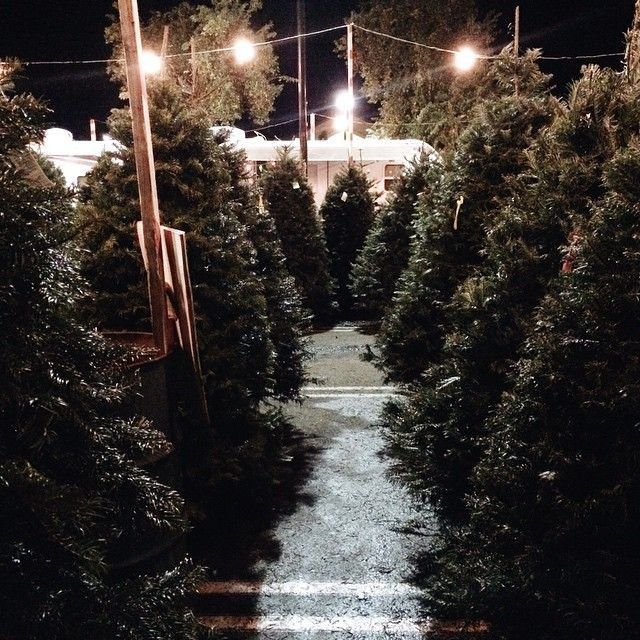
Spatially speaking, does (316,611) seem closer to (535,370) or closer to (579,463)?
(579,463)

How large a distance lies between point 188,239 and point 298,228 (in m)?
9.12

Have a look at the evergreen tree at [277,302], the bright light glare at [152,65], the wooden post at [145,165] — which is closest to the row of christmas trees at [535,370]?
the evergreen tree at [277,302]

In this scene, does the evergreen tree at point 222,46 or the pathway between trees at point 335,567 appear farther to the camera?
the evergreen tree at point 222,46

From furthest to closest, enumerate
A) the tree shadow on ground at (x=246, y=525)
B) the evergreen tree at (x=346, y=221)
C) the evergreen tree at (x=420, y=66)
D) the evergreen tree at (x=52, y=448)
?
1. the evergreen tree at (x=420, y=66)
2. the evergreen tree at (x=346, y=221)
3. the tree shadow on ground at (x=246, y=525)
4. the evergreen tree at (x=52, y=448)

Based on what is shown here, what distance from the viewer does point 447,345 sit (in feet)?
13.3

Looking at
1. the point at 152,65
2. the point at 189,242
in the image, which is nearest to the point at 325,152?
the point at 152,65

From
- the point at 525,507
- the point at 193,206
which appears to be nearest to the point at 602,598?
the point at 525,507

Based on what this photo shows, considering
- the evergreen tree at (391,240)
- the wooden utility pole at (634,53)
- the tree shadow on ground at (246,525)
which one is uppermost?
the wooden utility pole at (634,53)

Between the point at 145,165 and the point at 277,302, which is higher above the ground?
the point at 145,165

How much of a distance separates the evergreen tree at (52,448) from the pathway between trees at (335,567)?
146 cm

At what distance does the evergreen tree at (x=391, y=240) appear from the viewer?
40.3 ft

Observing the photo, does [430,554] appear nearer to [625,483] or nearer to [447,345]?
[447,345]

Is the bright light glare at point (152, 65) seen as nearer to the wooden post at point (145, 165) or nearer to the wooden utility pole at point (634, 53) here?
the wooden post at point (145, 165)

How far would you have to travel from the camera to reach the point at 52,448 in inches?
81.8
